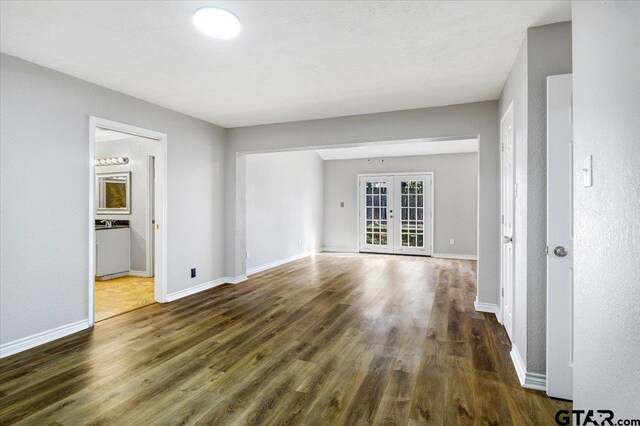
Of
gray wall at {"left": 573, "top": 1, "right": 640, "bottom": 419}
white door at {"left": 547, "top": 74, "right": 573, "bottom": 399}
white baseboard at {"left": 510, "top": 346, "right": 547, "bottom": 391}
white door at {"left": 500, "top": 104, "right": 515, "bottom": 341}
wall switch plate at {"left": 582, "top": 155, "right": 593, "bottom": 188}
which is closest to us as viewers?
gray wall at {"left": 573, "top": 1, "right": 640, "bottom": 419}

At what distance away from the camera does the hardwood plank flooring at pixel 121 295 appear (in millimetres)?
3707

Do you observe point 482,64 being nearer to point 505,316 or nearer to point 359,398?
point 505,316

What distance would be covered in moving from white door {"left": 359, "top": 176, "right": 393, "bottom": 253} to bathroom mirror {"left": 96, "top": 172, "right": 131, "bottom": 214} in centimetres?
530

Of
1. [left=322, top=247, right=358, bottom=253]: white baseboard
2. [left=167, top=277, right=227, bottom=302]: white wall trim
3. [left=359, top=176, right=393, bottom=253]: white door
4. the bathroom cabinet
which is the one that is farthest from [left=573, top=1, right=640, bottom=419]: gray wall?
[left=322, top=247, right=358, bottom=253]: white baseboard

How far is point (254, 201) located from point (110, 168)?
2.70 meters

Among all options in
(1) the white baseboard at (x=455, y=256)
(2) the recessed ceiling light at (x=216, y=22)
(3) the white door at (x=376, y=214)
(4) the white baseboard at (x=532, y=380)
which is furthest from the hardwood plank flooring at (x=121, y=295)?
(1) the white baseboard at (x=455, y=256)

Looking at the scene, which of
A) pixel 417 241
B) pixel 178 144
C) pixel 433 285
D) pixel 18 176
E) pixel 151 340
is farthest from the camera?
pixel 417 241

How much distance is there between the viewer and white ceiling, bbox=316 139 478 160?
268 inches

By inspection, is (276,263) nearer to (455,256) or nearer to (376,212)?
(376,212)

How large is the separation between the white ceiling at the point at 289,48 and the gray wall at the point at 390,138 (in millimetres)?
294

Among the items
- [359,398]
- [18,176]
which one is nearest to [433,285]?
[359,398]

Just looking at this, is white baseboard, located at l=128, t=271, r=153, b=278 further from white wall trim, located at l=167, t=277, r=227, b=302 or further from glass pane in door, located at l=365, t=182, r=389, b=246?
glass pane in door, located at l=365, t=182, r=389, b=246

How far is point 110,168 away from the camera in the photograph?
5930mm

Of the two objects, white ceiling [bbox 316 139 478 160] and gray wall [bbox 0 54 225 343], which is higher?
white ceiling [bbox 316 139 478 160]
